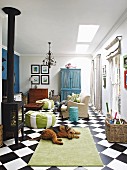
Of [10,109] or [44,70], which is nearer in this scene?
[10,109]

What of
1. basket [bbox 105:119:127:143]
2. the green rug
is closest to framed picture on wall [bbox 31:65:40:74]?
A: the green rug

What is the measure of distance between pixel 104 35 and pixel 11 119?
374cm

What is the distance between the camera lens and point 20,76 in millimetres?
A: 8703

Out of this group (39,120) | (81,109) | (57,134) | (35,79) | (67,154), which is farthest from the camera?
(35,79)

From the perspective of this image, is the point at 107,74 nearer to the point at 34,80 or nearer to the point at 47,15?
the point at 47,15

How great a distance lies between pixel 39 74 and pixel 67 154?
6345mm

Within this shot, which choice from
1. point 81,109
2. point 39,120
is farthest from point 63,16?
point 81,109

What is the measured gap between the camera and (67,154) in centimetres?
270

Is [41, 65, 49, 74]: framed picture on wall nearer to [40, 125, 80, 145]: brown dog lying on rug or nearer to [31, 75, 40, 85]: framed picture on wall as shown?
[31, 75, 40, 85]: framed picture on wall

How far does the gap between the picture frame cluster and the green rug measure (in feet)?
18.4

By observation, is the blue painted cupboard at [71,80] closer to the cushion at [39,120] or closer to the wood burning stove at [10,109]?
the cushion at [39,120]

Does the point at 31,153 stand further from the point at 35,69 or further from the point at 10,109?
the point at 35,69

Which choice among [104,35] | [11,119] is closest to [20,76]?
[104,35]

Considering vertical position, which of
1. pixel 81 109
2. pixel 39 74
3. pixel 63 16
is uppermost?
pixel 63 16
